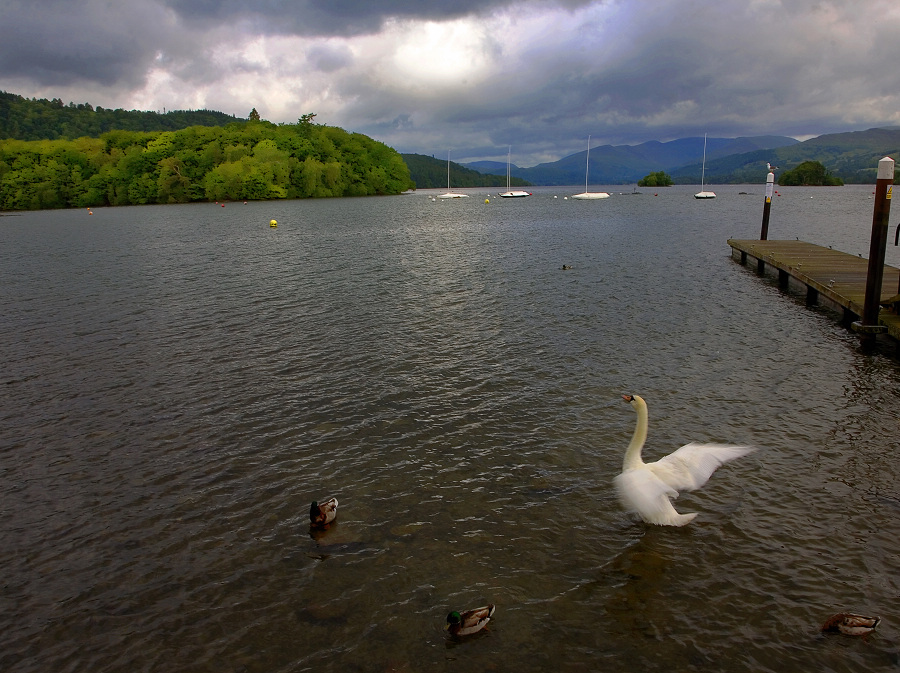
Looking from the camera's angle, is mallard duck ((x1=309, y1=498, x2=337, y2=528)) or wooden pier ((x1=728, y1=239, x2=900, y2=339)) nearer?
mallard duck ((x1=309, y1=498, x2=337, y2=528))

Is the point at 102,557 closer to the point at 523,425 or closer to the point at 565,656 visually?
the point at 565,656

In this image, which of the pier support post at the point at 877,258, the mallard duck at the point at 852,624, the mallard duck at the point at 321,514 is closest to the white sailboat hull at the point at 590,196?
the pier support post at the point at 877,258

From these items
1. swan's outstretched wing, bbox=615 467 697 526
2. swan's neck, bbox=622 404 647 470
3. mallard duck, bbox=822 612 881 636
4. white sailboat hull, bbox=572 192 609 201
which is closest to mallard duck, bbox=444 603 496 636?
swan's outstretched wing, bbox=615 467 697 526

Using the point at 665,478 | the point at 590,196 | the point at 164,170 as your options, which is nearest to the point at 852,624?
the point at 665,478

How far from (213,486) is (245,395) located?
4.32 metres

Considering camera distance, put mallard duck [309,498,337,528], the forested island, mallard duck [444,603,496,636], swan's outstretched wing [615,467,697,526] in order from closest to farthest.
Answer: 1. mallard duck [444,603,496,636]
2. swan's outstretched wing [615,467,697,526]
3. mallard duck [309,498,337,528]
4. the forested island

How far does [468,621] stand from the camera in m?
6.48

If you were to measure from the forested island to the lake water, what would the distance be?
413 ft

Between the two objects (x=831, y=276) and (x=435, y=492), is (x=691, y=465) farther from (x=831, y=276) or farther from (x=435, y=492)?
(x=831, y=276)

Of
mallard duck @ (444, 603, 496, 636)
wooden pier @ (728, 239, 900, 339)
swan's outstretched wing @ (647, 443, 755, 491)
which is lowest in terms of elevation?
mallard duck @ (444, 603, 496, 636)

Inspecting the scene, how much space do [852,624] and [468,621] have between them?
13.8 ft

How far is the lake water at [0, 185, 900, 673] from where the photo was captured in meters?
6.58

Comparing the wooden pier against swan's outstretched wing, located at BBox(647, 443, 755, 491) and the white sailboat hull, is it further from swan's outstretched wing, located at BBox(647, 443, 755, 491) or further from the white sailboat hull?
the white sailboat hull

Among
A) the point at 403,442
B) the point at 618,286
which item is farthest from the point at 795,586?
the point at 618,286
